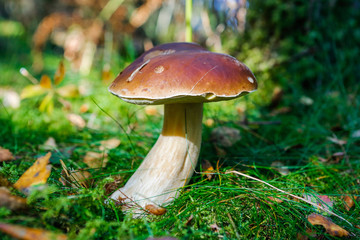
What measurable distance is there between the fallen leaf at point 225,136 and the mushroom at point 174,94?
23.5 inches

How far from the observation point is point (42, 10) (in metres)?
6.02

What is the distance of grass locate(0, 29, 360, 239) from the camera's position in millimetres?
850

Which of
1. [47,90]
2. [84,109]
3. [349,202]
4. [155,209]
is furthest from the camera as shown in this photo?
[84,109]

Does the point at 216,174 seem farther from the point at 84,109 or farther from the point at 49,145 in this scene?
the point at 84,109

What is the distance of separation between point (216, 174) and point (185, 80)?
663mm

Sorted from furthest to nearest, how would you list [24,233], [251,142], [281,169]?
[251,142], [281,169], [24,233]

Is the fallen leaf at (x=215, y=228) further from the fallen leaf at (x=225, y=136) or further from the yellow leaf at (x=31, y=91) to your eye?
the yellow leaf at (x=31, y=91)

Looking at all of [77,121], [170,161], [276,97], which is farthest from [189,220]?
[276,97]

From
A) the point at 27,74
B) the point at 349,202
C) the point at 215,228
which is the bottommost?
the point at 349,202

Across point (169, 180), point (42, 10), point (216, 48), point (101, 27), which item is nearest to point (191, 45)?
point (169, 180)

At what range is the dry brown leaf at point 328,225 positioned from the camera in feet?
3.10

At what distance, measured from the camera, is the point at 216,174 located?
53.1 inches

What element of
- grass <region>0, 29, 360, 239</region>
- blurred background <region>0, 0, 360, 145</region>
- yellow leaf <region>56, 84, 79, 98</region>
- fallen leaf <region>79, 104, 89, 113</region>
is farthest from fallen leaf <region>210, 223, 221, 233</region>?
fallen leaf <region>79, 104, 89, 113</region>

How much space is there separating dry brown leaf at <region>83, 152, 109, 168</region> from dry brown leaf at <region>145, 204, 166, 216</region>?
0.55 metres
